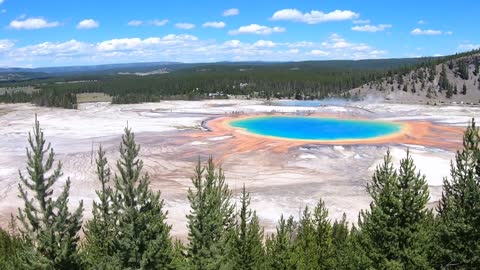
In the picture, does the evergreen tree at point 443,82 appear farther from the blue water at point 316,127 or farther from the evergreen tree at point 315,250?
the evergreen tree at point 315,250

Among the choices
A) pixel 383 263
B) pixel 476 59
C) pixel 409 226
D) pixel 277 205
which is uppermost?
pixel 476 59

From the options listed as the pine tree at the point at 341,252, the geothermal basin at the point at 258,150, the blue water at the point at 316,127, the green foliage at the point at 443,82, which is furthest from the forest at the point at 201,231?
the green foliage at the point at 443,82

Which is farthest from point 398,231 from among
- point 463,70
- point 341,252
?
point 463,70

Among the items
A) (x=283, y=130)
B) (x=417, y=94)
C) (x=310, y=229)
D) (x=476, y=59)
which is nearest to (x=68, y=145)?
(x=283, y=130)

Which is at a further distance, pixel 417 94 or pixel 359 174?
pixel 417 94

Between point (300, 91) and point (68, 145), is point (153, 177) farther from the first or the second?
point (300, 91)

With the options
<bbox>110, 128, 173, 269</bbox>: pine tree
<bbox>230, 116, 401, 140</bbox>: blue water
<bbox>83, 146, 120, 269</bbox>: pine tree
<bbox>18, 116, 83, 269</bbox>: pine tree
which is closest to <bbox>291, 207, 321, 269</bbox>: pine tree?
<bbox>110, 128, 173, 269</bbox>: pine tree

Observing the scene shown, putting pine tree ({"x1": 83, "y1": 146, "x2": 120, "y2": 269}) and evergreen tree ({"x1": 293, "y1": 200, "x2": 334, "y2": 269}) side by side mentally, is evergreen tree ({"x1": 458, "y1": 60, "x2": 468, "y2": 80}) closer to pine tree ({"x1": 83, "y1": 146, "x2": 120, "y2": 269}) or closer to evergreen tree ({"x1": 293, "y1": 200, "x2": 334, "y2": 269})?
evergreen tree ({"x1": 293, "y1": 200, "x2": 334, "y2": 269})
